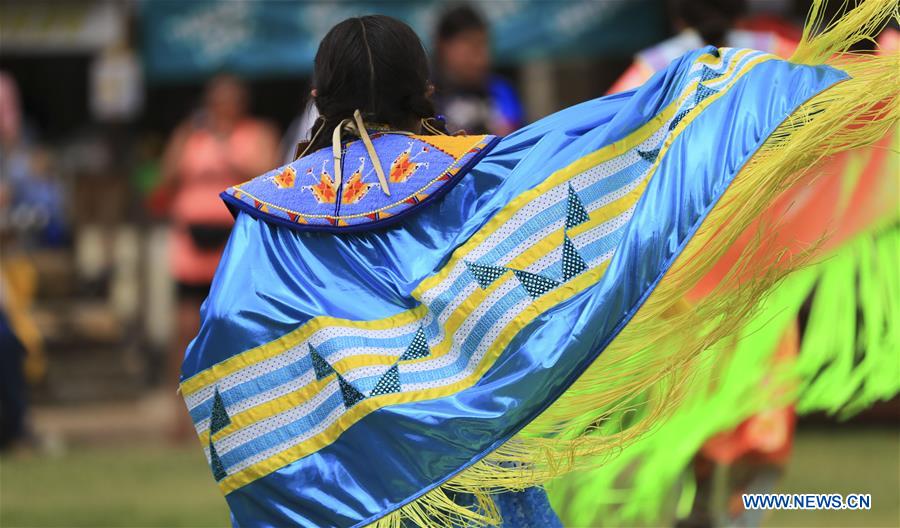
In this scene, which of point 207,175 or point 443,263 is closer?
point 443,263

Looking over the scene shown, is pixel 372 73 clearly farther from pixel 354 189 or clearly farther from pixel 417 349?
pixel 417 349

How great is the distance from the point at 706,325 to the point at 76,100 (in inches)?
410

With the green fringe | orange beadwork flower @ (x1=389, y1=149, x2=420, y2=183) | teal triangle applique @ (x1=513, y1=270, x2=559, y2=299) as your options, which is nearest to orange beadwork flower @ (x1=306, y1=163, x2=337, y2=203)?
orange beadwork flower @ (x1=389, y1=149, x2=420, y2=183)

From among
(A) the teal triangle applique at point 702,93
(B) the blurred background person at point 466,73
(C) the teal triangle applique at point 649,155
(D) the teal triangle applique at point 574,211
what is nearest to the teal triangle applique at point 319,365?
(D) the teal triangle applique at point 574,211

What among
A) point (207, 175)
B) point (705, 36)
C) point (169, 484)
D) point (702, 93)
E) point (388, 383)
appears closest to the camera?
point (388, 383)

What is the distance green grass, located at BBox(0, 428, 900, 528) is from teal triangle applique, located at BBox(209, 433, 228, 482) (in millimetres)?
2489

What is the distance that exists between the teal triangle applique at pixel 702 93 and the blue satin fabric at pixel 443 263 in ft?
0.12

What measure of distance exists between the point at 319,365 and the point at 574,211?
24.3 inches

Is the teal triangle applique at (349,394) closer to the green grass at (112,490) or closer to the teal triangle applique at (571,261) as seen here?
the teal triangle applique at (571,261)

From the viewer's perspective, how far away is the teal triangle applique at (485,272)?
10.0 ft

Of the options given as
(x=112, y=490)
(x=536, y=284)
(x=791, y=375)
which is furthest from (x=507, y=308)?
(x=112, y=490)

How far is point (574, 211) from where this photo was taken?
3.08 meters

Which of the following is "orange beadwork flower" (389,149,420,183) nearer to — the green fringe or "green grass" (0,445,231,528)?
the green fringe

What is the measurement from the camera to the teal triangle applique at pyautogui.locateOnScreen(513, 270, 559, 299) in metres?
3.02
